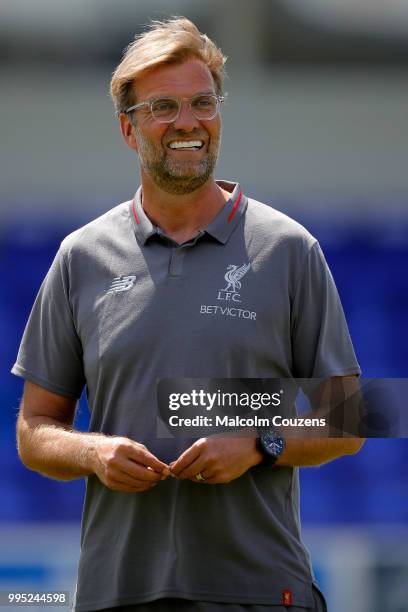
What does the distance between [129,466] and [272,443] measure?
0.83 feet

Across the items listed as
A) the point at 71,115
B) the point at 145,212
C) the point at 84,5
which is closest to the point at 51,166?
the point at 71,115

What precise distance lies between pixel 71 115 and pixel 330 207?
143 centimetres

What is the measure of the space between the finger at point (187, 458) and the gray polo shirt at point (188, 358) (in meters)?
0.11

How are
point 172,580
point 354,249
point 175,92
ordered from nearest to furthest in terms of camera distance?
point 172,580, point 175,92, point 354,249

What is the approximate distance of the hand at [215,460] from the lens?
201cm

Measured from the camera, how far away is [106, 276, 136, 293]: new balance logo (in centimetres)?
223

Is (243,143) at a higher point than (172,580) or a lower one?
higher

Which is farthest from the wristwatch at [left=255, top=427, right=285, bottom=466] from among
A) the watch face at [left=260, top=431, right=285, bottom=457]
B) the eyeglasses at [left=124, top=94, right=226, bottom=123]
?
the eyeglasses at [left=124, top=94, right=226, bottom=123]

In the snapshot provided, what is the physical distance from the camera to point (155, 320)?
217 cm

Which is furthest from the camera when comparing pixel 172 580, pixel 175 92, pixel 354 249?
pixel 354 249

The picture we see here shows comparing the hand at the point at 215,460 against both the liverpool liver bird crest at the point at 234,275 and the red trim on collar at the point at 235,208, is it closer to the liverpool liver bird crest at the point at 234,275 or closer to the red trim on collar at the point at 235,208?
the liverpool liver bird crest at the point at 234,275

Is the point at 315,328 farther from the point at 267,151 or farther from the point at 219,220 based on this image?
the point at 267,151

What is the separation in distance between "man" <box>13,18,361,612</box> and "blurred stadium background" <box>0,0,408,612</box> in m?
3.97

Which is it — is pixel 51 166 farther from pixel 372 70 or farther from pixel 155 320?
pixel 155 320
